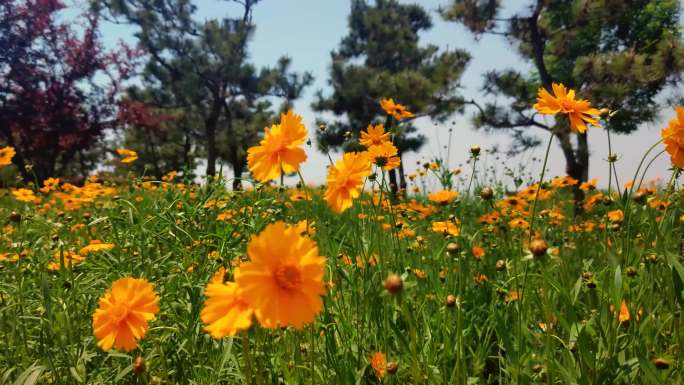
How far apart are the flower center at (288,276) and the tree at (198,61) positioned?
12.6 meters

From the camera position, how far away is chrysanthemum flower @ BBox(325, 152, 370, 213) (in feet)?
2.80

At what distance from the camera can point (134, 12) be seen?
13.0 meters

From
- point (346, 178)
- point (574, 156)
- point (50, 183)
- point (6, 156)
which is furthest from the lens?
point (574, 156)

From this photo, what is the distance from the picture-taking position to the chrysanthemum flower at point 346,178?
853 mm

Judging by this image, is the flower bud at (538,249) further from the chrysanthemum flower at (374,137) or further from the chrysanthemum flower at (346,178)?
the chrysanthemum flower at (374,137)

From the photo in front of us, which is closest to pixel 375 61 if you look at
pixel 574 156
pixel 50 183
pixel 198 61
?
pixel 198 61

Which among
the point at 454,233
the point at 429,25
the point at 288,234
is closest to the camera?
the point at 288,234

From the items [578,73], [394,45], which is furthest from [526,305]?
[394,45]

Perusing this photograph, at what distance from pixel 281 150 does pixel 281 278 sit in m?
0.34

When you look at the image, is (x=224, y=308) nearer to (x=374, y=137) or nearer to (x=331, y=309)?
(x=331, y=309)

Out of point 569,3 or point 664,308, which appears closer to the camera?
point 664,308

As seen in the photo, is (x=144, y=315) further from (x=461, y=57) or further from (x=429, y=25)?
(x=429, y=25)

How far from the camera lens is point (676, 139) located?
872 millimetres

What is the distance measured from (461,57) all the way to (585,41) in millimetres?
4523
